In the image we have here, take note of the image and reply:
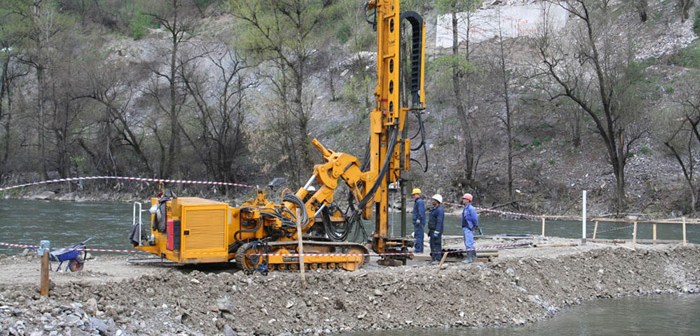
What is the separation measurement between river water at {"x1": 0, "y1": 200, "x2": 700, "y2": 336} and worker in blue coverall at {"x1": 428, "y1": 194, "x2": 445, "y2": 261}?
2.54m

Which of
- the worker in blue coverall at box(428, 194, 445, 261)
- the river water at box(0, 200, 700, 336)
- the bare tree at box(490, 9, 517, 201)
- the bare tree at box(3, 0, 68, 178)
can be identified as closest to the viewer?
the river water at box(0, 200, 700, 336)

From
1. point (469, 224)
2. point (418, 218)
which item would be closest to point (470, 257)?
point (469, 224)

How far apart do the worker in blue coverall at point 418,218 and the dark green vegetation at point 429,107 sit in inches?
764

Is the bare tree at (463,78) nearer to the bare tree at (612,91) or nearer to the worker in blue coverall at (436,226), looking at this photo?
the bare tree at (612,91)

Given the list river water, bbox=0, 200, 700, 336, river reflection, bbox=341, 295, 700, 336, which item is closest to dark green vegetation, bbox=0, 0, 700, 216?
river water, bbox=0, 200, 700, 336

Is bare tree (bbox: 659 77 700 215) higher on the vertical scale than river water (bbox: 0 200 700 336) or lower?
higher

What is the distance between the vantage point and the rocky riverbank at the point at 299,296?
36.2 ft

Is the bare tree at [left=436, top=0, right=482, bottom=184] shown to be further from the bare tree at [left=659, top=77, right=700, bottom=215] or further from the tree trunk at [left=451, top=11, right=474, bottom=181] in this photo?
the bare tree at [left=659, top=77, right=700, bottom=215]

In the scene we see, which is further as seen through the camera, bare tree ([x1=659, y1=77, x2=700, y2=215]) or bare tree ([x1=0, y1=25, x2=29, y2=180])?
bare tree ([x1=0, y1=25, x2=29, y2=180])

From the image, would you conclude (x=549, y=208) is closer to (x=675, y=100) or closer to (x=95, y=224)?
(x=675, y=100)

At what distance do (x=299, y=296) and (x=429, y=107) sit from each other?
37708 millimetres

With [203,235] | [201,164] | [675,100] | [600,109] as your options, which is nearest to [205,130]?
[201,164]

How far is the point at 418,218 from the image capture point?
1639cm

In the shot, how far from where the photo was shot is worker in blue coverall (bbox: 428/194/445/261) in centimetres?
1602
